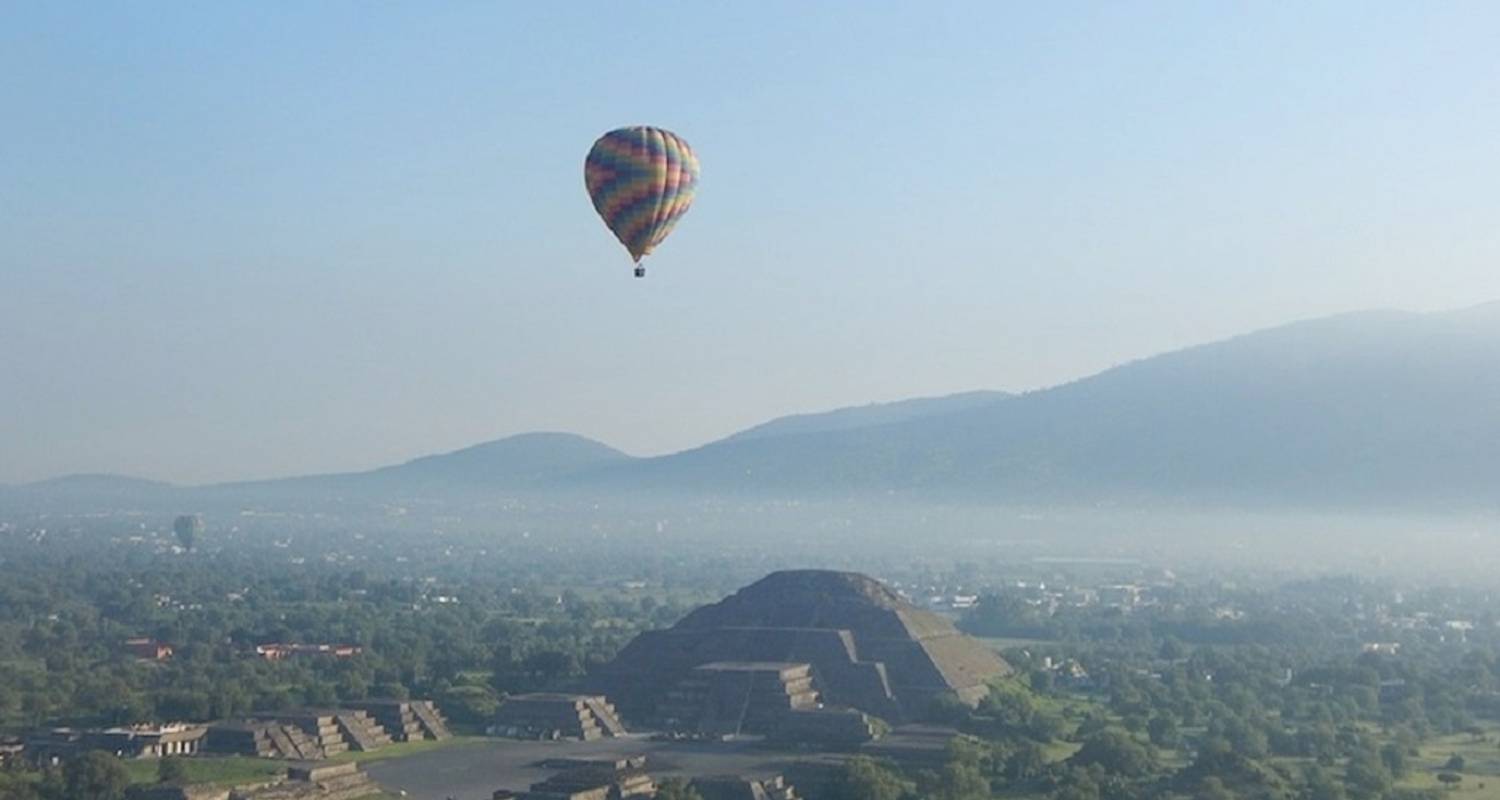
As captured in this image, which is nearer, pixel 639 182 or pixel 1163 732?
pixel 639 182

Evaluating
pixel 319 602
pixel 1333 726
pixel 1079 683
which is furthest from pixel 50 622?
pixel 1333 726

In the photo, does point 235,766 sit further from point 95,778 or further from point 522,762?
point 522,762

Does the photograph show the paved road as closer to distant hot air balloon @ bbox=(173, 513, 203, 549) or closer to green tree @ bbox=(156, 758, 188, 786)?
green tree @ bbox=(156, 758, 188, 786)

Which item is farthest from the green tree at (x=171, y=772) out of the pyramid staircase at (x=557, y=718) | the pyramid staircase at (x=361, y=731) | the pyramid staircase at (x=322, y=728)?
the pyramid staircase at (x=557, y=718)

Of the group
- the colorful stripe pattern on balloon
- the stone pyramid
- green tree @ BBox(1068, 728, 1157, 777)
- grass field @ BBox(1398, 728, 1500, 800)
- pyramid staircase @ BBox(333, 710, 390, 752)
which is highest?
the colorful stripe pattern on balloon

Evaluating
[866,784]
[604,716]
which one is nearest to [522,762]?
[604,716]

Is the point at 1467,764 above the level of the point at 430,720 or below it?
below

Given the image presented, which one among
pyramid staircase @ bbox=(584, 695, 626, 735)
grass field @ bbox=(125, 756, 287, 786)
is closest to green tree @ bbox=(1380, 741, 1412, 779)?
pyramid staircase @ bbox=(584, 695, 626, 735)
